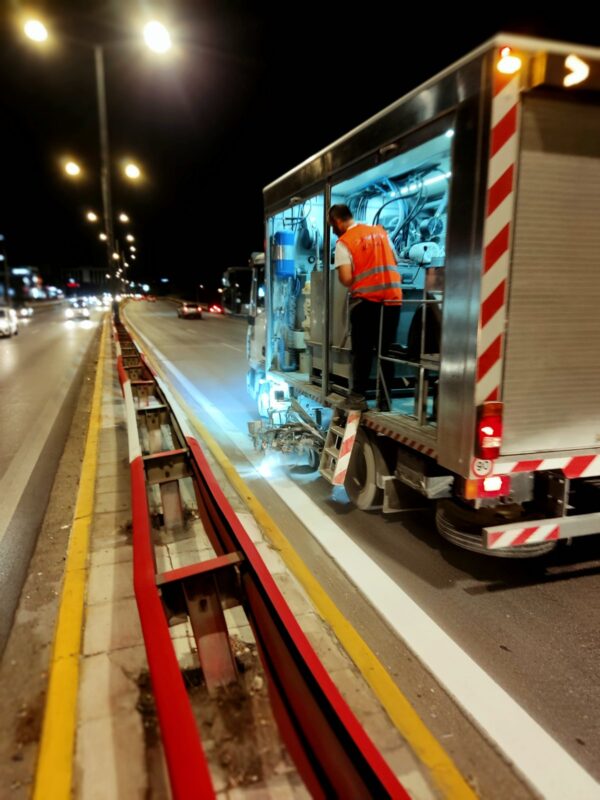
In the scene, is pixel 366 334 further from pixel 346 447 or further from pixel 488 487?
pixel 488 487

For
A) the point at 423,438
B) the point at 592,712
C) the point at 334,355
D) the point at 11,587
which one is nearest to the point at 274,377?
the point at 334,355

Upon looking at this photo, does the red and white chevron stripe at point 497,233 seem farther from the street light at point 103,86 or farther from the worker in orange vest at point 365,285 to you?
the street light at point 103,86

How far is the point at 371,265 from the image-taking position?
5113 millimetres

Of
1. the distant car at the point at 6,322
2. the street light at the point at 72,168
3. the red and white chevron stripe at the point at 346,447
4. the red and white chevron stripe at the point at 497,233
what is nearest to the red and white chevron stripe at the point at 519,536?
the red and white chevron stripe at the point at 497,233

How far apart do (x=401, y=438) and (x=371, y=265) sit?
1669 millimetres

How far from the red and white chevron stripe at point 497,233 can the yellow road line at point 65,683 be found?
2.87 m

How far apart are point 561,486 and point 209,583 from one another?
2.45 m

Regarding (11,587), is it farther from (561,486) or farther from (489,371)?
(561,486)

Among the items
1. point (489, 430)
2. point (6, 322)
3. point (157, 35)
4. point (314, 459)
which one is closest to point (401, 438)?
point (489, 430)

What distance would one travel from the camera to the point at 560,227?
3465 mm

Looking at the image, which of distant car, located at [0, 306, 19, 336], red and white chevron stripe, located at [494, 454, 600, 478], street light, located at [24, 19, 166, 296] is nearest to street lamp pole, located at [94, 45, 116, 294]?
street light, located at [24, 19, 166, 296]

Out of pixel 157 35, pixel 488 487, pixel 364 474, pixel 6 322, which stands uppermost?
pixel 157 35

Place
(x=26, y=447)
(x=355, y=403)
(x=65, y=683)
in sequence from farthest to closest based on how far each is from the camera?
(x=26, y=447), (x=355, y=403), (x=65, y=683)

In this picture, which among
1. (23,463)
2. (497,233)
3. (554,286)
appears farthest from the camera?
(23,463)
